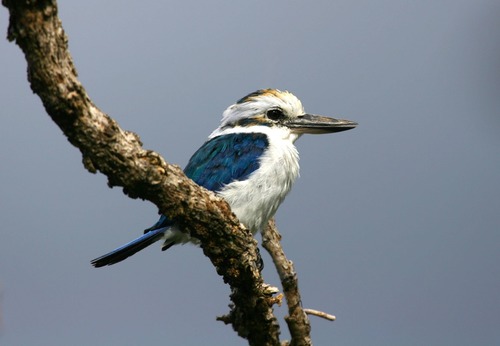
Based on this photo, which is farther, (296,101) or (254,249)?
(296,101)

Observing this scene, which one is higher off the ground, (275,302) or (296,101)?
(296,101)

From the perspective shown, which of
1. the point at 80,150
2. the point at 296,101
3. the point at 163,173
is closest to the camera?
the point at 80,150

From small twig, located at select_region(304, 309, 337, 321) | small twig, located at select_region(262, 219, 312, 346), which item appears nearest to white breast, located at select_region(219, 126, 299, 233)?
small twig, located at select_region(262, 219, 312, 346)

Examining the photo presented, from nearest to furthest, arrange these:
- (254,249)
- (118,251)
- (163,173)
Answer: (163,173) < (254,249) < (118,251)

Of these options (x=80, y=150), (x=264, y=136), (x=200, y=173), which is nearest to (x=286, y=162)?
(x=264, y=136)

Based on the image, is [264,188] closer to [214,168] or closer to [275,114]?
[214,168]

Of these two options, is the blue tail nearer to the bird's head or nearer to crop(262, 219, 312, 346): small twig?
crop(262, 219, 312, 346): small twig

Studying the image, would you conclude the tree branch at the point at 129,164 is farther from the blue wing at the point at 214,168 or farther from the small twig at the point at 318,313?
the blue wing at the point at 214,168

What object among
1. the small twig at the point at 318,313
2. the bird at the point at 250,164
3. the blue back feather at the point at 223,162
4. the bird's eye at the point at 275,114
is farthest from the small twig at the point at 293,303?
the bird's eye at the point at 275,114

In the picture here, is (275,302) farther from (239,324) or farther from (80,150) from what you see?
(80,150)
